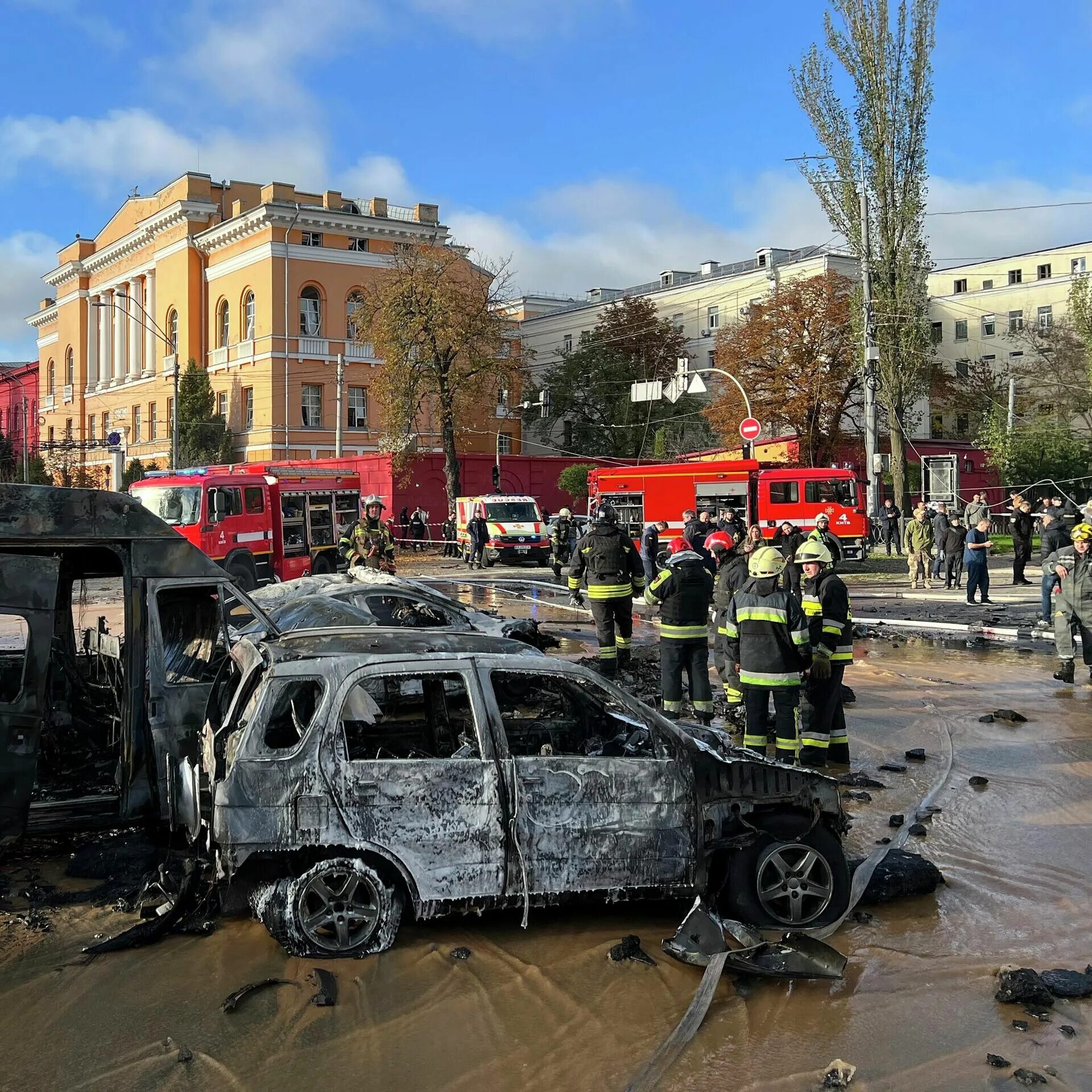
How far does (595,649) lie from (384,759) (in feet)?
33.2

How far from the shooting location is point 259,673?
507cm

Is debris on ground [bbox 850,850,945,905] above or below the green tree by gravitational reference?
below

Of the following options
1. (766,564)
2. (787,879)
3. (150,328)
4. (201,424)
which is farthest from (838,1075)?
(150,328)

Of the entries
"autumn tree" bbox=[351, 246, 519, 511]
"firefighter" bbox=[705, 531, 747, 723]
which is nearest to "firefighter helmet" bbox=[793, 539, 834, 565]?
"firefighter" bbox=[705, 531, 747, 723]

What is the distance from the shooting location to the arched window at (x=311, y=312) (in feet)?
167

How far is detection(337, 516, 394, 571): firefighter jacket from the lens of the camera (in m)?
15.1

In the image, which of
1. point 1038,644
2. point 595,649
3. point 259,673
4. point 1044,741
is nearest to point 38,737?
point 259,673

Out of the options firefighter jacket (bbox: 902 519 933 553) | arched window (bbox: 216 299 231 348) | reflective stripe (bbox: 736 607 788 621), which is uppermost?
arched window (bbox: 216 299 231 348)

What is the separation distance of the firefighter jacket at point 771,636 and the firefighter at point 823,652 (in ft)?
0.86

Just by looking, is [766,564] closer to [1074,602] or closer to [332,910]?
[332,910]

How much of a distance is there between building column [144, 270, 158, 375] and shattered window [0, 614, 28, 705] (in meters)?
54.0

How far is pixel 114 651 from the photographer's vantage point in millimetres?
6996

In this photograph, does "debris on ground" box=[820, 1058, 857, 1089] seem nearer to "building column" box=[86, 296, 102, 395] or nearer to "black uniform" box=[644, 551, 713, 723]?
"black uniform" box=[644, 551, 713, 723]

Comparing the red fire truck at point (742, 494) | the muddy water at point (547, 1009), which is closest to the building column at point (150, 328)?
the red fire truck at point (742, 494)
